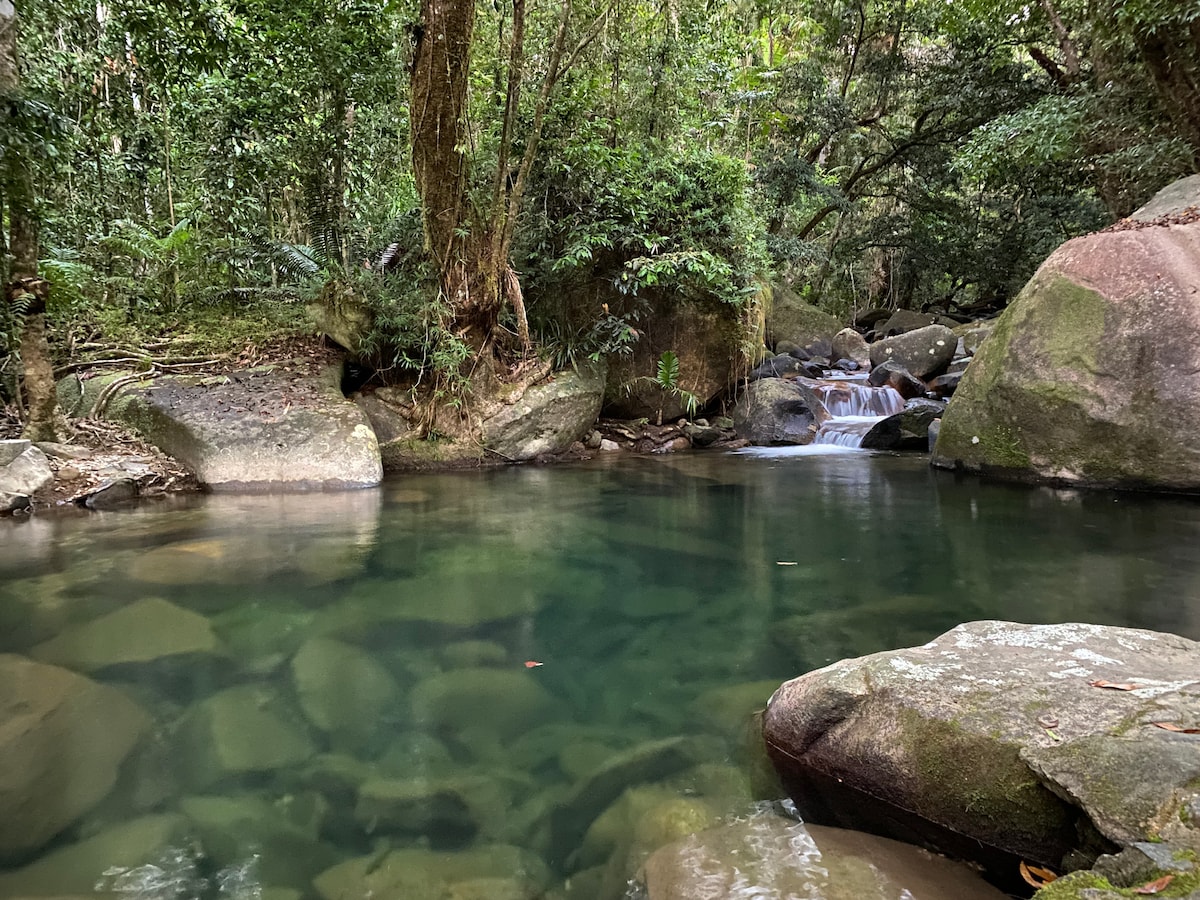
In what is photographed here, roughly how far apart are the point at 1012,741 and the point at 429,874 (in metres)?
1.77

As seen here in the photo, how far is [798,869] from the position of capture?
1.96 m

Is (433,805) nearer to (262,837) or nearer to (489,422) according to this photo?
(262,837)

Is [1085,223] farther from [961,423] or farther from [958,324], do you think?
[961,423]

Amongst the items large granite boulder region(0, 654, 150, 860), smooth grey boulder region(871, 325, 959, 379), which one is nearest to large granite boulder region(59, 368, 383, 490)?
large granite boulder region(0, 654, 150, 860)

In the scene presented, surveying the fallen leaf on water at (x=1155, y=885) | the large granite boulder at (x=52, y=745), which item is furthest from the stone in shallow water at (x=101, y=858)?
the fallen leaf on water at (x=1155, y=885)

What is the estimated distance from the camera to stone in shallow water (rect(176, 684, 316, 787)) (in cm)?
250

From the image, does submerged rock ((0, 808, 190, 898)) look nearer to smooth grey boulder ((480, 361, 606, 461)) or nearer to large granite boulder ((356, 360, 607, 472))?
large granite boulder ((356, 360, 607, 472))

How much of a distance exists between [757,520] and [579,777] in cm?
429

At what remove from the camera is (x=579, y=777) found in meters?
2.47

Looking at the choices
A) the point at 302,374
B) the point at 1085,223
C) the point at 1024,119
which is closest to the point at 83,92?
the point at 302,374

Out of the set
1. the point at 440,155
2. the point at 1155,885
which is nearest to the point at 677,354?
the point at 440,155

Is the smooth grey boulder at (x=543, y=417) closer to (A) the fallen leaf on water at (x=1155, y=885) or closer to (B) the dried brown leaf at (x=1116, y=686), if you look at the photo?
(B) the dried brown leaf at (x=1116, y=686)

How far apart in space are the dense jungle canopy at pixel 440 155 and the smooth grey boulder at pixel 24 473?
96 centimetres

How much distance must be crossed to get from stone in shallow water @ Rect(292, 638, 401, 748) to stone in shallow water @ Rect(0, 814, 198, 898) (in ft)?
2.07
